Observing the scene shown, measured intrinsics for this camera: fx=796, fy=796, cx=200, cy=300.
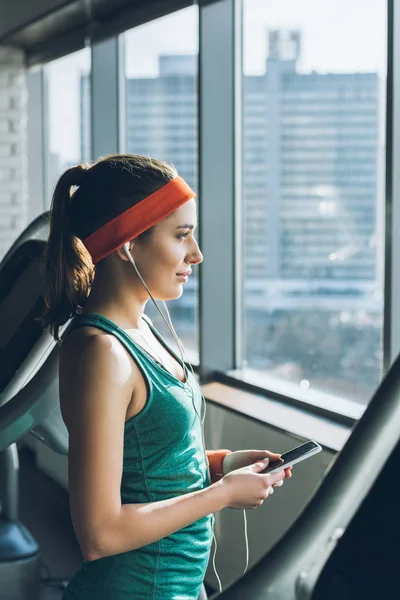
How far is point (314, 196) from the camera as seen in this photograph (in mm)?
2828

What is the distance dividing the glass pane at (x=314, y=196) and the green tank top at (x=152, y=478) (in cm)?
128

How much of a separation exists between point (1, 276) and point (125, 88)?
2252mm

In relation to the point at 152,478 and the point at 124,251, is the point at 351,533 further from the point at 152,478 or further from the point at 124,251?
the point at 124,251

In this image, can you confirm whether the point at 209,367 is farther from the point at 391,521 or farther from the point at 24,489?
the point at 391,521

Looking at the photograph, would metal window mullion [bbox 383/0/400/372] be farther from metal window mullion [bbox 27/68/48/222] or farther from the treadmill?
metal window mullion [bbox 27/68/48/222]

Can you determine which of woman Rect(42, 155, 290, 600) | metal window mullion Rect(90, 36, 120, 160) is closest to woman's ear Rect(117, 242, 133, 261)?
woman Rect(42, 155, 290, 600)

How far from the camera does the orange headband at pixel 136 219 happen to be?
4.11ft

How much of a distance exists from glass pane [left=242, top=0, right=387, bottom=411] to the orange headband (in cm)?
120

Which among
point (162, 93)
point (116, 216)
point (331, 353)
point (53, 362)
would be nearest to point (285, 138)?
point (331, 353)

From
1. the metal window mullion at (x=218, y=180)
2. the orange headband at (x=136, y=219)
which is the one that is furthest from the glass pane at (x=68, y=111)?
the orange headband at (x=136, y=219)

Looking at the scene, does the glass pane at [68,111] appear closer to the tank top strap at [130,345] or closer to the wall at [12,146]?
the wall at [12,146]

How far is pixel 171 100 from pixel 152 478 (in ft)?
9.36

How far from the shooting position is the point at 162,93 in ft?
12.8

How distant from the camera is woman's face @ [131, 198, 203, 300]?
1.27 metres
